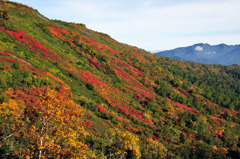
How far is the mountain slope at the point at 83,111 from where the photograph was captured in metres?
12.4

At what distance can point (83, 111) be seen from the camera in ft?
88.1

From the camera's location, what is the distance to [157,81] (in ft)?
310

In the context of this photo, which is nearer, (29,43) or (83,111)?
(83,111)

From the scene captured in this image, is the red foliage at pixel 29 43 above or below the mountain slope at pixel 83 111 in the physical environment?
above

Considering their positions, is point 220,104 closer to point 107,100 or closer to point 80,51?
point 107,100

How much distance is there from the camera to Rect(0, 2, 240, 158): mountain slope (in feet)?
40.8

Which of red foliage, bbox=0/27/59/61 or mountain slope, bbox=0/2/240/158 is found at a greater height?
red foliage, bbox=0/27/59/61

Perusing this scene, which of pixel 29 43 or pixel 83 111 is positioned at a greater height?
pixel 29 43

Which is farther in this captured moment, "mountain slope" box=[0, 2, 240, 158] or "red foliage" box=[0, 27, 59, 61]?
"red foliage" box=[0, 27, 59, 61]

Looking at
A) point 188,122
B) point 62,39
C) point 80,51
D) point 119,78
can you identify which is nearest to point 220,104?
point 188,122

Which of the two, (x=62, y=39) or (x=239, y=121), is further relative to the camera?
(x=239, y=121)

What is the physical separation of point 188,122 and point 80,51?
196ft

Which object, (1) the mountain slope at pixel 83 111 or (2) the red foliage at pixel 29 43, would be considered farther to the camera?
(2) the red foliage at pixel 29 43

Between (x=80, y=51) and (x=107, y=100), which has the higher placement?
(x=80, y=51)
